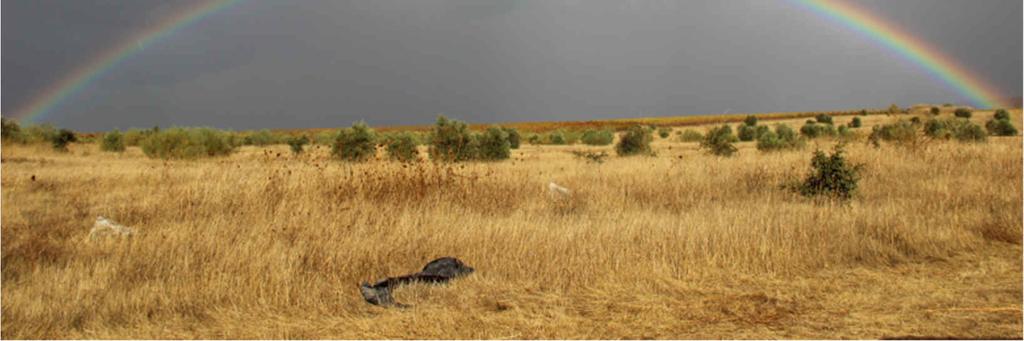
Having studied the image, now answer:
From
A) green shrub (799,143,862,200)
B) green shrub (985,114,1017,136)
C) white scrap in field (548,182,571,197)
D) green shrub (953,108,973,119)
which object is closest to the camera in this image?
green shrub (799,143,862,200)

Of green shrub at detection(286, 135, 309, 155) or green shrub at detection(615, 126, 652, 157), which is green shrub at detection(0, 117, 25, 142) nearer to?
green shrub at detection(286, 135, 309, 155)

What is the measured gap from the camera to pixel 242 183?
368 inches

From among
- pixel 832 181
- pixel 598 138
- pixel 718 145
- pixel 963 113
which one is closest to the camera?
pixel 832 181

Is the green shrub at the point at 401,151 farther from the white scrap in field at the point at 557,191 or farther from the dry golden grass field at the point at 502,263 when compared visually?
the white scrap in field at the point at 557,191

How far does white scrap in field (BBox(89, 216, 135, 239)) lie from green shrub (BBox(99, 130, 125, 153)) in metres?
34.4

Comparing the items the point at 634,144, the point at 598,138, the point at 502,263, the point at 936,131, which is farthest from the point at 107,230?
the point at 598,138

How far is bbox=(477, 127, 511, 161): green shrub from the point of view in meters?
26.8

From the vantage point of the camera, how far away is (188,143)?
3284 centimetres

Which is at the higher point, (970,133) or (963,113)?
(963,113)

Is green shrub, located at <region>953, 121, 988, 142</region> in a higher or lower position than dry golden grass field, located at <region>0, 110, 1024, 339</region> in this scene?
higher

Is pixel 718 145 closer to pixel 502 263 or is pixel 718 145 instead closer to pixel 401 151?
pixel 401 151

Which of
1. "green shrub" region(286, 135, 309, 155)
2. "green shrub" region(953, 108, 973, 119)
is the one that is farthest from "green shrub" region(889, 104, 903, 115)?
"green shrub" region(286, 135, 309, 155)

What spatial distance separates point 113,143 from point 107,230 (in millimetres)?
36162

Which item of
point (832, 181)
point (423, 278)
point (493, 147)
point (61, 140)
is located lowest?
point (423, 278)
